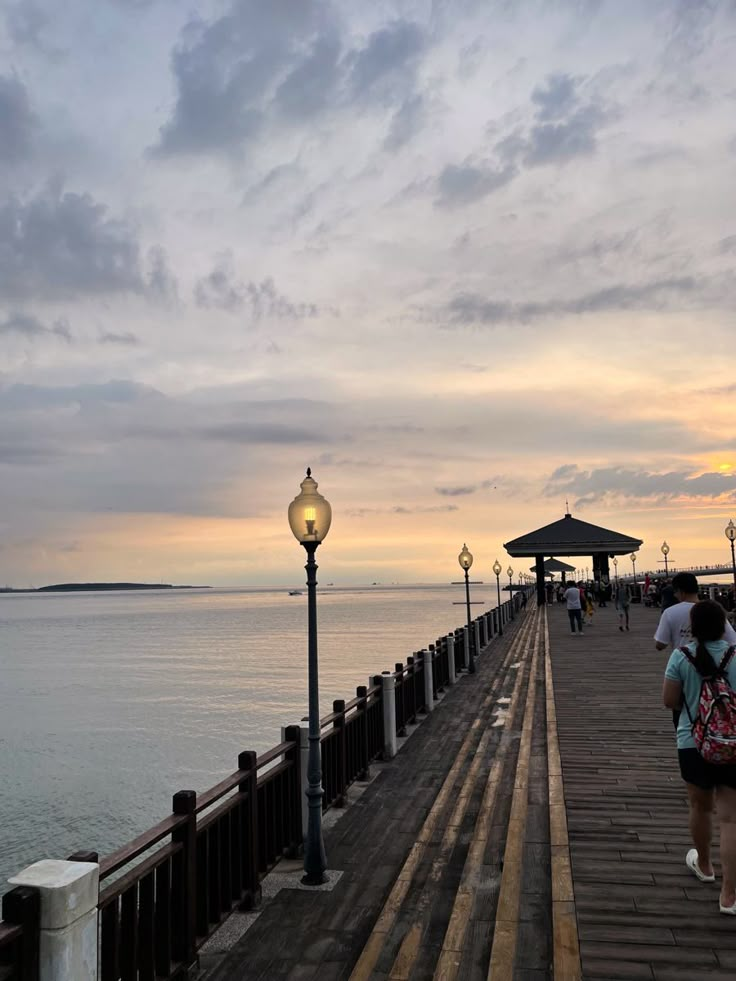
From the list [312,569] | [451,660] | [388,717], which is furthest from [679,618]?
[451,660]

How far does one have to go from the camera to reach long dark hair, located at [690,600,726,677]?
196 inches

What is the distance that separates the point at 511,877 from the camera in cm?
626

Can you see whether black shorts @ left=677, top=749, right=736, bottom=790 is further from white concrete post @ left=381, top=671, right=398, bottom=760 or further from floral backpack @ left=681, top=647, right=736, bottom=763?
white concrete post @ left=381, top=671, right=398, bottom=760

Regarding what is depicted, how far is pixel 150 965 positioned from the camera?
4617 millimetres

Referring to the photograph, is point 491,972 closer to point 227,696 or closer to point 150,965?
point 150,965

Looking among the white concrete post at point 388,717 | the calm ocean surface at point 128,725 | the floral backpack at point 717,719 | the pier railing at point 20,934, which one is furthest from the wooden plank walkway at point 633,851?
the calm ocean surface at point 128,725

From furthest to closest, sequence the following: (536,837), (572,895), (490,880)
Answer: (536,837), (490,880), (572,895)

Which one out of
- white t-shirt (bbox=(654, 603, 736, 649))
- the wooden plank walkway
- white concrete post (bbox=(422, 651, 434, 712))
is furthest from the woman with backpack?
white concrete post (bbox=(422, 651, 434, 712))

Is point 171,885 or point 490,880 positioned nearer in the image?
point 171,885

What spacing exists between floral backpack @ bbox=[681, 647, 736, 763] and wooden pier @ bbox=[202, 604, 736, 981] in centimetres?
128

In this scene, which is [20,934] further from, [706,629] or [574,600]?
[574,600]

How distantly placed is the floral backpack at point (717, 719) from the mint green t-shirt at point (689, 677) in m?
0.03

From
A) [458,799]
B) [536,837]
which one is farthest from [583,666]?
[536,837]

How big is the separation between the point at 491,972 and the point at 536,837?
256 centimetres
